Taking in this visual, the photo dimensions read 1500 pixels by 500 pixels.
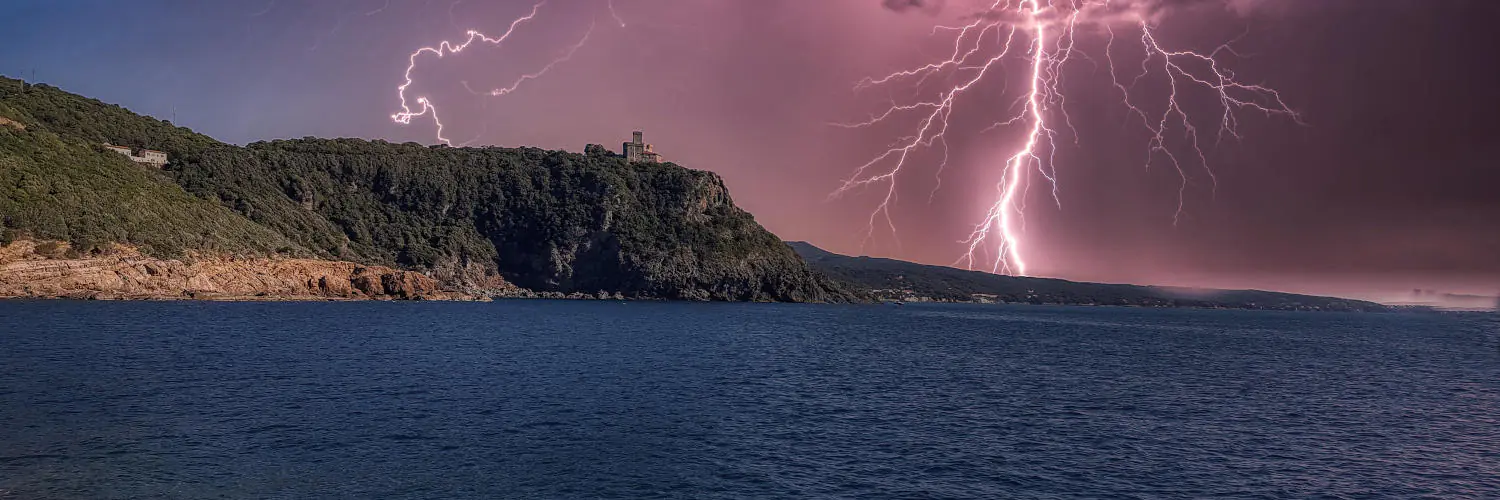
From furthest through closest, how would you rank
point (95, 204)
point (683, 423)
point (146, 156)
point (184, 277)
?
point (146, 156) → point (184, 277) → point (95, 204) → point (683, 423)

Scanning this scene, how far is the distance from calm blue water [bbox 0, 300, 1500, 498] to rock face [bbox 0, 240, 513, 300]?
139 ft

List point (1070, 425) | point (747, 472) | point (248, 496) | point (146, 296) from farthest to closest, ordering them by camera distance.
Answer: point (146, 296)
point (1070, 425)
point (747, 472)
point (248, 496)

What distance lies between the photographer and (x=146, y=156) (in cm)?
16538

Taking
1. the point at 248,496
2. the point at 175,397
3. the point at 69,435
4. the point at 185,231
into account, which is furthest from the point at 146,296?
the point at 248,496

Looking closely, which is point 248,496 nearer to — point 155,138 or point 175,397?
point 175,397

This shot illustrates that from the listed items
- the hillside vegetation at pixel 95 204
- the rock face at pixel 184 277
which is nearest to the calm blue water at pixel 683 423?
the rock face at pixel 184 277

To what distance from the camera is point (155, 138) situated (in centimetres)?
18700

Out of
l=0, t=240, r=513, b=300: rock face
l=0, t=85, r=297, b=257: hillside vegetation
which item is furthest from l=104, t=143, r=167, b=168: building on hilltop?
l=0, t=240, r=513, b=300: rock face

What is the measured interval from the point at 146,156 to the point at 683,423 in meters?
172

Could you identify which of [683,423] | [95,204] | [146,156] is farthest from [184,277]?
[683,423]

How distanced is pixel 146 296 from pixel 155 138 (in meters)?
94.2

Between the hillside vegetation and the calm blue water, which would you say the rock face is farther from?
the calm blue water

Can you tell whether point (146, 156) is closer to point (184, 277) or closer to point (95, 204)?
point (95, 204)

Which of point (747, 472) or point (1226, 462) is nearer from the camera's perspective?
point (747, 472)
